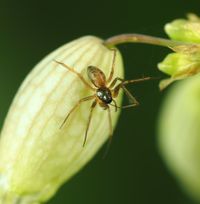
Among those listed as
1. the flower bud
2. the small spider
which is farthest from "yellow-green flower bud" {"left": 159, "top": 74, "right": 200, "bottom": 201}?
the flower bud

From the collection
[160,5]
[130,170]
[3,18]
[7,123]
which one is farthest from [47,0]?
[7,123]

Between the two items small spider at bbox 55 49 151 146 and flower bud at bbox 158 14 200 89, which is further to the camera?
small spider at bbox 55 49 151 146

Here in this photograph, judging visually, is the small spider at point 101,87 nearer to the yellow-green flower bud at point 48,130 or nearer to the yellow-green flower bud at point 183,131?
the yellow-green flower bud at point 48,130

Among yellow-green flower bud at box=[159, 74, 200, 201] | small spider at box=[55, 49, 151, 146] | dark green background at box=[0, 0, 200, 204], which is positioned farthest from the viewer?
dark green background at box=[0, 0, 200, 204]

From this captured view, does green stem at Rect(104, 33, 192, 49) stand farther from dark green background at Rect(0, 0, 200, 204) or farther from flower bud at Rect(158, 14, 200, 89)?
dark green background at Rect(0, 0, 200, 204)

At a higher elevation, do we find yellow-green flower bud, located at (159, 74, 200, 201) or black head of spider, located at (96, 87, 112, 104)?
black head of spider, located at (96, 87, 112, 104)

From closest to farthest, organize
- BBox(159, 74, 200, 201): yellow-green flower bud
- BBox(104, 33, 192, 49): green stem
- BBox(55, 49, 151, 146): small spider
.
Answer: BBox(104, 33, 192, 49): green stem → BBox(55, 49, 151, 146): small spider → BBox(159, 74, 200, 201): yellow-green flower bud

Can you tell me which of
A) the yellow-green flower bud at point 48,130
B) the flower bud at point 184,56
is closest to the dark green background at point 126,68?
the yellow-green flower bud at point 48,130
